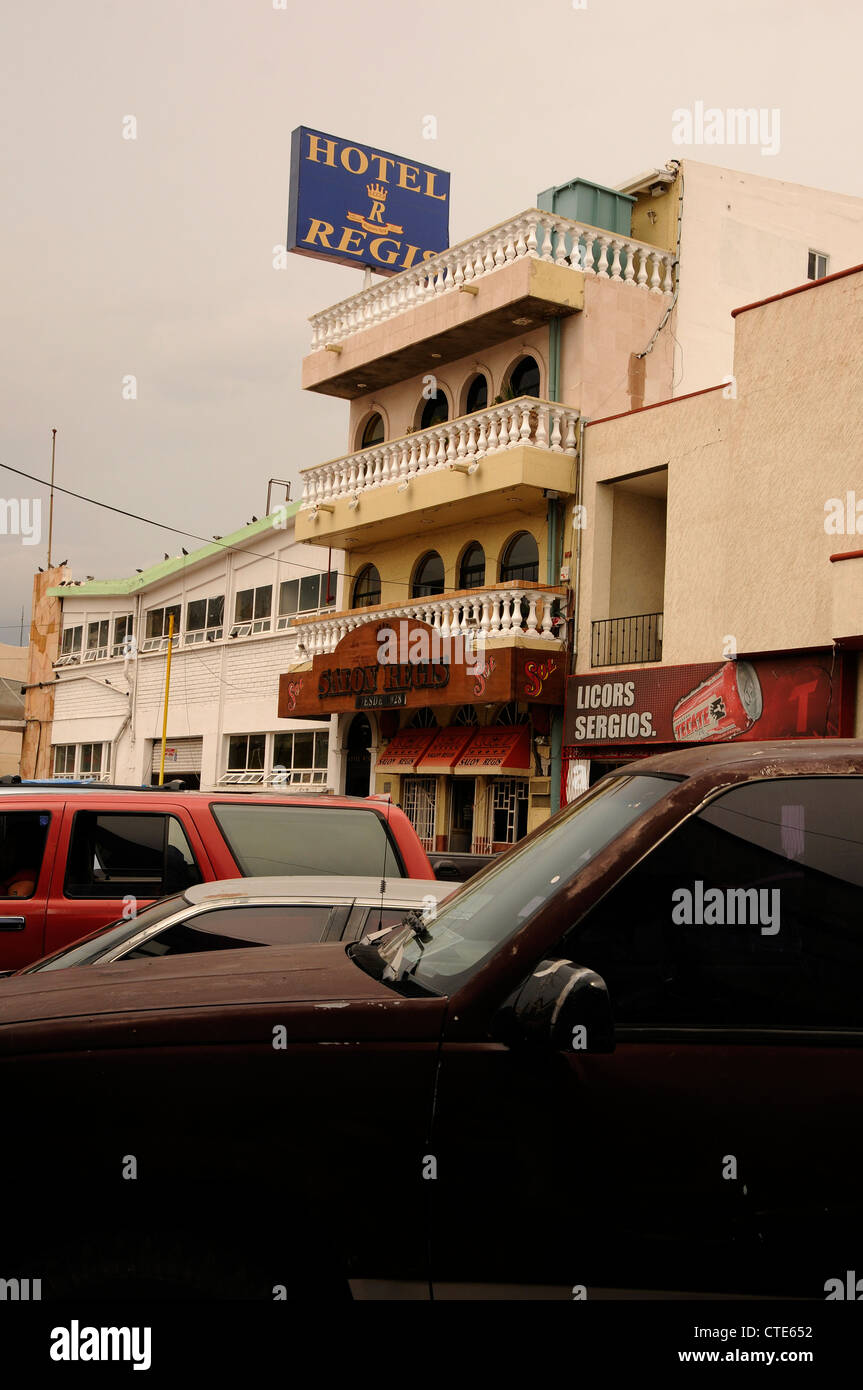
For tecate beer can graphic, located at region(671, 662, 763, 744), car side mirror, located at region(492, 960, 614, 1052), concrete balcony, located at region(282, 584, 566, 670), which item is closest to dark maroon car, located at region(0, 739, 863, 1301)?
car side mirror, located at region(492, 960, 614, 1052)

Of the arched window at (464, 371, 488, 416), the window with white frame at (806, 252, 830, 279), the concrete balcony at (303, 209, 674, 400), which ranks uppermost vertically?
the window with white frame at (806, 252, 830, 279)

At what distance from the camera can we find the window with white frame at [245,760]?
34688 millimetres

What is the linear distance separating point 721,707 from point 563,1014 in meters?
17.7

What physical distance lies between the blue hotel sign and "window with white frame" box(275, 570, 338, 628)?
7.28 m

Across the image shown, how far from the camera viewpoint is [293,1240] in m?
2.52

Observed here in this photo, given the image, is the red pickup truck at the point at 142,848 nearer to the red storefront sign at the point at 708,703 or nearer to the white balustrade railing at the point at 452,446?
the red storefront sign at the point at 708,703

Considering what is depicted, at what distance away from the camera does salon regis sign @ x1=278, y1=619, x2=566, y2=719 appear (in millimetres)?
22547

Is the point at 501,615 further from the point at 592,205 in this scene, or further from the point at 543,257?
the point at 592,205

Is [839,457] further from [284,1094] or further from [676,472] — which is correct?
[284,1094]

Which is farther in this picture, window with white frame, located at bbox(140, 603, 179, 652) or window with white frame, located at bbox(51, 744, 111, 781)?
window with white frame, located at bbox(51, 744, 111, 781)

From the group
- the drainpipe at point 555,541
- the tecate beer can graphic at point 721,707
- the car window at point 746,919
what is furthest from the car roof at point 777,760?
the drainpipe at point 555,541

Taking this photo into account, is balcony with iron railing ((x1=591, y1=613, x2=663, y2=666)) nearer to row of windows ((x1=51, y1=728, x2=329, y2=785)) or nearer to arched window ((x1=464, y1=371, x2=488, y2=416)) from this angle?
arched window ((x1=464, y1=371, x2=488, y2=416))

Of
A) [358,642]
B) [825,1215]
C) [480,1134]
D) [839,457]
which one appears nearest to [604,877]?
[480,1134]
